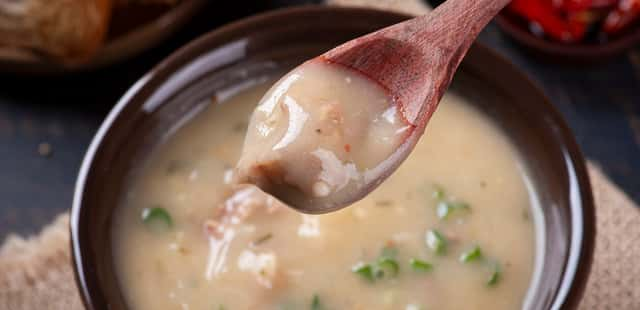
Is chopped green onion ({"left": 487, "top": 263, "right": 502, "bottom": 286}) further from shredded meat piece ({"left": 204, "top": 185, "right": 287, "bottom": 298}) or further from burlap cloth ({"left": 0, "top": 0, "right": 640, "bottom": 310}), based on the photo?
shredded meat piece ({"left": 204, "top": 185, "right": 287, "bottom": 298})

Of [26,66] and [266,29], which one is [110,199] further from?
[26,66]

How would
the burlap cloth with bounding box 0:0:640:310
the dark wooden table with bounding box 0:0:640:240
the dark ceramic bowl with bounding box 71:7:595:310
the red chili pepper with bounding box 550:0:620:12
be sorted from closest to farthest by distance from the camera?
1. the dark ceramic bowl with bounding box 71:7:595:310
2. the burlap cloth with bounding box 0:0:640:310
3. the dark wooden table with bounding box 0:0:640:240
4. the red chili pepper with bounding box 550:0:620:12

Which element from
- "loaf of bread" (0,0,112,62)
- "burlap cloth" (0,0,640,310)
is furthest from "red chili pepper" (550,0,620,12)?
"loaf of bread" (0,0,112,62)

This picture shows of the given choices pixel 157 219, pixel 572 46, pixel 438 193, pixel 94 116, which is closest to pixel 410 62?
pixel 438 193

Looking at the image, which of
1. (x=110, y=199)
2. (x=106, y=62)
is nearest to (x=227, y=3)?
(x=106, y=62)

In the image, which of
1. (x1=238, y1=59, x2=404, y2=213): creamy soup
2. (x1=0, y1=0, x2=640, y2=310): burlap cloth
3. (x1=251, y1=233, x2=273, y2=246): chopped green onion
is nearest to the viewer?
(x1=238, y1=59, x2=404, y2=213): creamy soup

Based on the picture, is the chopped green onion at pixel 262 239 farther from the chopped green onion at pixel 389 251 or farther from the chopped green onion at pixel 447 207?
the chopped green onion at pixel 447 207
